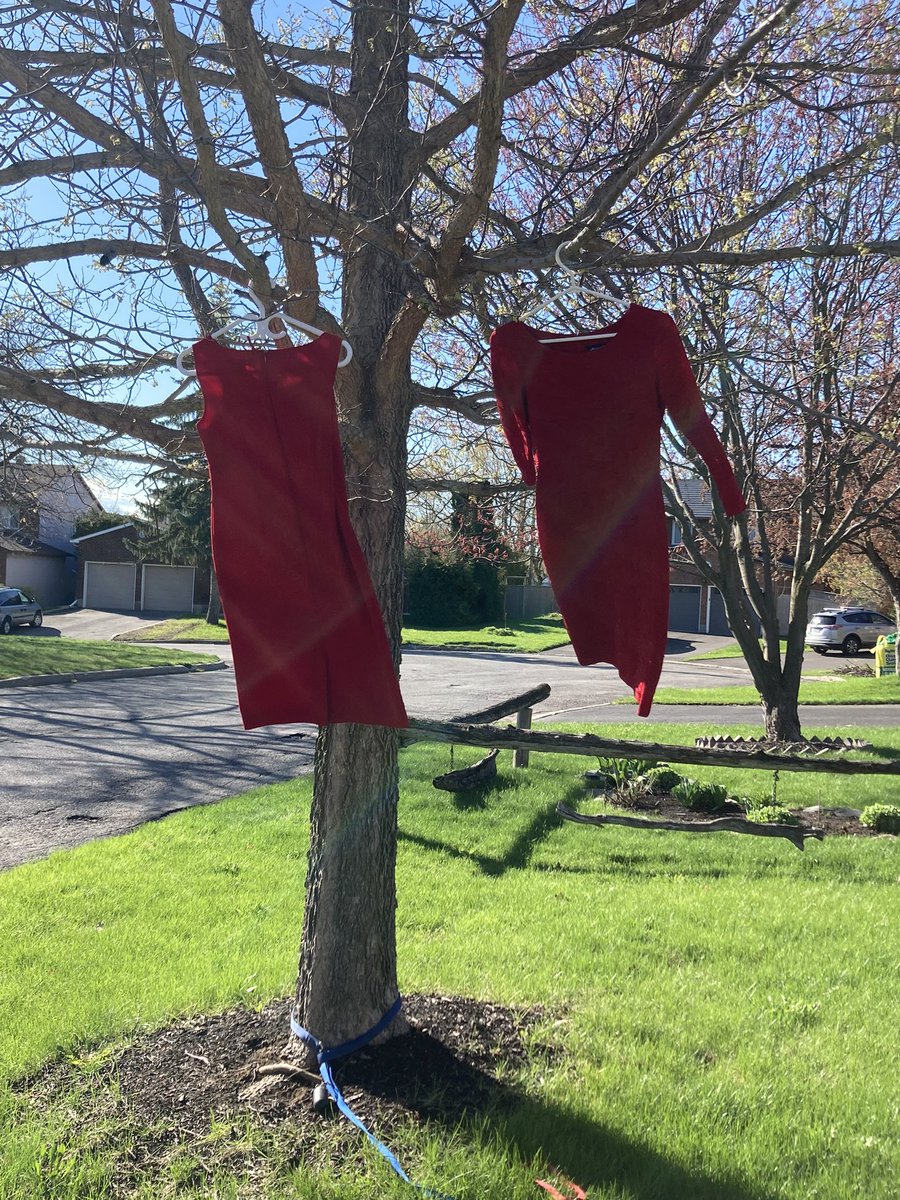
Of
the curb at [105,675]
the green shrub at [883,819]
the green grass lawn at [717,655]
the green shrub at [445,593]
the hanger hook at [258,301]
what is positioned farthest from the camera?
the green shrub at [445,593]

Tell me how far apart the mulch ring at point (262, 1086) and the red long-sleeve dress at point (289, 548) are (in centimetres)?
133

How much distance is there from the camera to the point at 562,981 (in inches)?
157

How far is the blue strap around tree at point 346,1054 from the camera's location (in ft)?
8.50

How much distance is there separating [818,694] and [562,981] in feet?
54.1

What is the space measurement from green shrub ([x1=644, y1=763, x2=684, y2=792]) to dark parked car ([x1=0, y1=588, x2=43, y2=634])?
2462 cm

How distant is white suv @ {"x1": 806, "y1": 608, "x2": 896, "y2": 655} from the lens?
3209 cm

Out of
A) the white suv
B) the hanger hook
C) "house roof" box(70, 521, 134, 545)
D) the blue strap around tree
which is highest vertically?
"house roof" box(70, 521, 134, 545)

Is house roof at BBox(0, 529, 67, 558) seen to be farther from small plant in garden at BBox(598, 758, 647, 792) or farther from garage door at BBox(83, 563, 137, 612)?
small plant in garden at BBox(598, 758, 647, 792)

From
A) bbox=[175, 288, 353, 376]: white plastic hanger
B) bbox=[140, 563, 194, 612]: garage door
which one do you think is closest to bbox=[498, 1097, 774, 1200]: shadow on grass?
bbox=[175, 288, 353, 376]: white plastic hanger

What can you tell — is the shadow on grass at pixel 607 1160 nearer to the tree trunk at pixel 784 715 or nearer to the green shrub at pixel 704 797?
the green shrub at pixel 704 797

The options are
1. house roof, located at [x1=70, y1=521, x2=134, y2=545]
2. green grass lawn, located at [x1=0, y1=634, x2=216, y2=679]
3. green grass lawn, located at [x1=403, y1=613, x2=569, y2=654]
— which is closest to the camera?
green grass lawn, located at [x1=0, y1=634, x2=216, y2=679]

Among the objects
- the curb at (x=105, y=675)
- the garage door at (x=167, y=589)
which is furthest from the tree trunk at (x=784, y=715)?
the garage door at (x=167, y=589)

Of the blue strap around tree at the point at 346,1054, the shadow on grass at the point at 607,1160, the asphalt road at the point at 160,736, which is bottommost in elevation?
the asphalt road at the point at 160,736

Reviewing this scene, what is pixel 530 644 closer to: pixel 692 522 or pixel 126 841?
pixel 692 522
